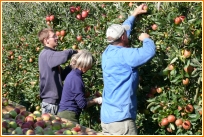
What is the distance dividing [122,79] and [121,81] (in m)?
0.02

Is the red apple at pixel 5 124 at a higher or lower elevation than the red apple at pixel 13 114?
lower

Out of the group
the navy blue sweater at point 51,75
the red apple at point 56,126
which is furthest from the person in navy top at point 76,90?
the red apple at point 56,126

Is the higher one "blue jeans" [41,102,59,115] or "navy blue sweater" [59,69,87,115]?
"navy blue sweater" [59,69,87,115]

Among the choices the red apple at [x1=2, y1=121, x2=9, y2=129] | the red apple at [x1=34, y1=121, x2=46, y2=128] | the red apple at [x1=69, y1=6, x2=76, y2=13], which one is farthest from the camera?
the red apple at [x1=69, y1=6, x2=76, y2=13]

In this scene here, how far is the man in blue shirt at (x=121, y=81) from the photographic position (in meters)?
3.24

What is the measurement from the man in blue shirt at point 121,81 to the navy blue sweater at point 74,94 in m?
0.45

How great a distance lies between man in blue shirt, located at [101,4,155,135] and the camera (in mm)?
3240

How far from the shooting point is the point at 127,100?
3.31 metres

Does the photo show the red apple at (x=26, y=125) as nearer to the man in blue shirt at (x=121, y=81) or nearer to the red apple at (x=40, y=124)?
the red apple at (x=40, y=124)

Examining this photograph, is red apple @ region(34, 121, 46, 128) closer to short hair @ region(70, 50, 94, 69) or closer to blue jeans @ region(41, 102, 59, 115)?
short hair @ region(70, 50, 94, 69)

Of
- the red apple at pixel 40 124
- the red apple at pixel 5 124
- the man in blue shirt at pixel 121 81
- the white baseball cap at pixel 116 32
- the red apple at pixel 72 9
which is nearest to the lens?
the red apple at pixel 5 124

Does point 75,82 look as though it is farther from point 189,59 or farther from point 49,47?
point 189,59

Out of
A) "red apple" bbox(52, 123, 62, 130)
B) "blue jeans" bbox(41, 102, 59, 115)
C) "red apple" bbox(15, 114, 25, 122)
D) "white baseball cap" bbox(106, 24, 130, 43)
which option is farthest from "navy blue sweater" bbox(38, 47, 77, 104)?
"red apple" bbox(52, 123, 62, 130)

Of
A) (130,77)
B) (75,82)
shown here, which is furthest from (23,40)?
(130,77)
